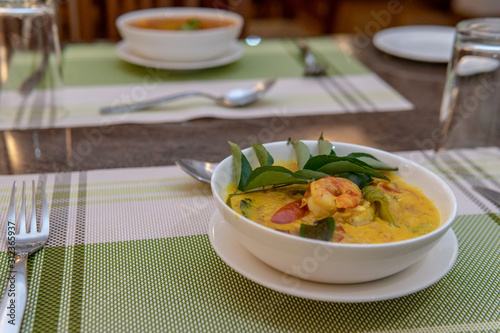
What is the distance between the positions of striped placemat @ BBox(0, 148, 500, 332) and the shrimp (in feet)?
0.36

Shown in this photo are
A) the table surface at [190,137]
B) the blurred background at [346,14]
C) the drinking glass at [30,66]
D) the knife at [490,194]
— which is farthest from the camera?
the blurred background at [346,14]

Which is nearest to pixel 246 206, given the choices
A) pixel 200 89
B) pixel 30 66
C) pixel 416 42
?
pixel 200 89

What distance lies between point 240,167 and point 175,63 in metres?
0.77

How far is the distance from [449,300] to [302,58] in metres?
1.08

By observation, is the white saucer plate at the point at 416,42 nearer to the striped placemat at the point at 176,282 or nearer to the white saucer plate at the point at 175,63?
the white saucer plate at the point at 175,63

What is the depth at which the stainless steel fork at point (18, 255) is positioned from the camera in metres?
0.58

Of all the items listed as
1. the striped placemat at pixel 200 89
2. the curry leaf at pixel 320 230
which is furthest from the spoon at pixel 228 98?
the curry leaf at pixel 320 230

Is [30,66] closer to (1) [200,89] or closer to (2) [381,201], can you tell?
(1) [200,89]

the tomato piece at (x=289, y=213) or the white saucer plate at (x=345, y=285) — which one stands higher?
the tomato piece at (x=289, y=213)

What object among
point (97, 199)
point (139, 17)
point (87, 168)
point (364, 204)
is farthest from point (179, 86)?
point (364, 204)

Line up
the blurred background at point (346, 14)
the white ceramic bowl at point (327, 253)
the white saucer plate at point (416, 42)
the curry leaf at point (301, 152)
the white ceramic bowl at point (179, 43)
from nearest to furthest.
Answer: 1. the white ceramic bowl at point (327, 253)
2. the curry leaf at point (301, 152)
3. the white ceramic bowl at point (179, 43)
4. the white saucer plate at point (416, 42)
5. the blurred background at point (346, 14)

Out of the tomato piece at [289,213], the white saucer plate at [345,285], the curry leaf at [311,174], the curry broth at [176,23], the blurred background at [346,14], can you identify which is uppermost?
the curry leaf at [311,174]

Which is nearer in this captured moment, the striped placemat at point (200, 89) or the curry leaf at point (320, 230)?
the curry leaf at point (320, 230)

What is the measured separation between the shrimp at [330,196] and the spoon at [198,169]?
0.28 metres
